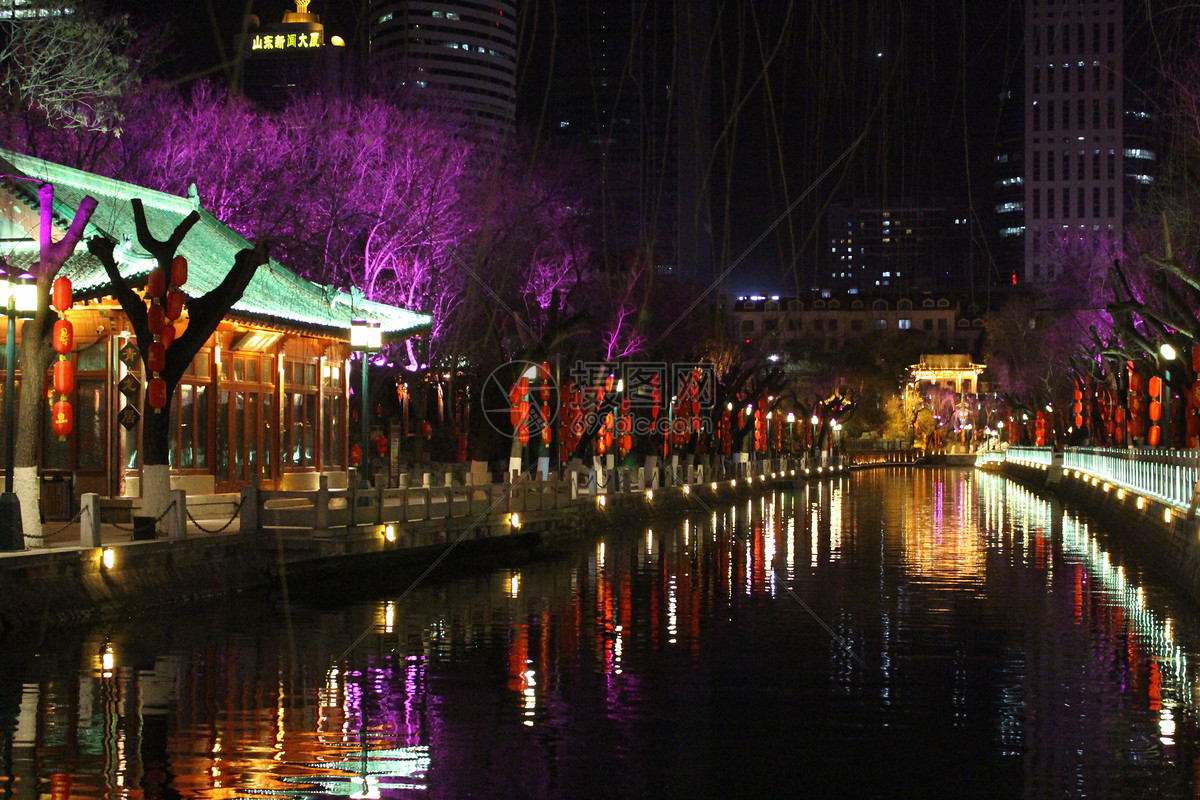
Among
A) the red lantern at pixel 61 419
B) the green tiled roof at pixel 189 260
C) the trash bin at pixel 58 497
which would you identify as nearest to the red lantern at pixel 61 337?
the green tiled roof at pixel 189 260

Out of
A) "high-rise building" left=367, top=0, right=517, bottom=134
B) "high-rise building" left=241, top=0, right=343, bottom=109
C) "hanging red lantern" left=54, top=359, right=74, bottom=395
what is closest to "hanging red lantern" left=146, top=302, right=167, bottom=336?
"hanging red lantern" left=54, top=359, right=74, bottom=395

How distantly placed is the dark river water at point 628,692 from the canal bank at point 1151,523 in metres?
0.70

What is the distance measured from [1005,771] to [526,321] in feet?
127

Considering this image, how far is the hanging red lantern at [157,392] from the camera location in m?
21.4

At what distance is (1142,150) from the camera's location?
138m

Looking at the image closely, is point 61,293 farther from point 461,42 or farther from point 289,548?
point 461,42

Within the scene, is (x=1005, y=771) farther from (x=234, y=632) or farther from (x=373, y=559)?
(x=373, y=559)

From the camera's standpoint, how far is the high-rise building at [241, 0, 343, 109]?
47406 millimetres

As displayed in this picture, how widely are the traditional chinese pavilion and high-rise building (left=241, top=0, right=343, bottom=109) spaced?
881cm

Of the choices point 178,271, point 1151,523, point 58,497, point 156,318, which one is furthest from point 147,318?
point 1151,523

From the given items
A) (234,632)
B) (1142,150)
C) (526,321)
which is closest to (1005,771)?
(234,632)

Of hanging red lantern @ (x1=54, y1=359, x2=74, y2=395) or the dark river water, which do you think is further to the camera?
hanging red lantern @ (x1=54, y1=359, x2=74, y2=395)

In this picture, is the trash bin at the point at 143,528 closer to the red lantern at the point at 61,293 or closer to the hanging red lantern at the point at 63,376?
the hanging red lantern at the point at 63,376

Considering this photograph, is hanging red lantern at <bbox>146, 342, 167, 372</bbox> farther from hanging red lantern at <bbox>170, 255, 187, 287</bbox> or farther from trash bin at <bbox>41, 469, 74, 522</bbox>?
trash bin at <bbox>41, 469, 74, 522</bbox>
